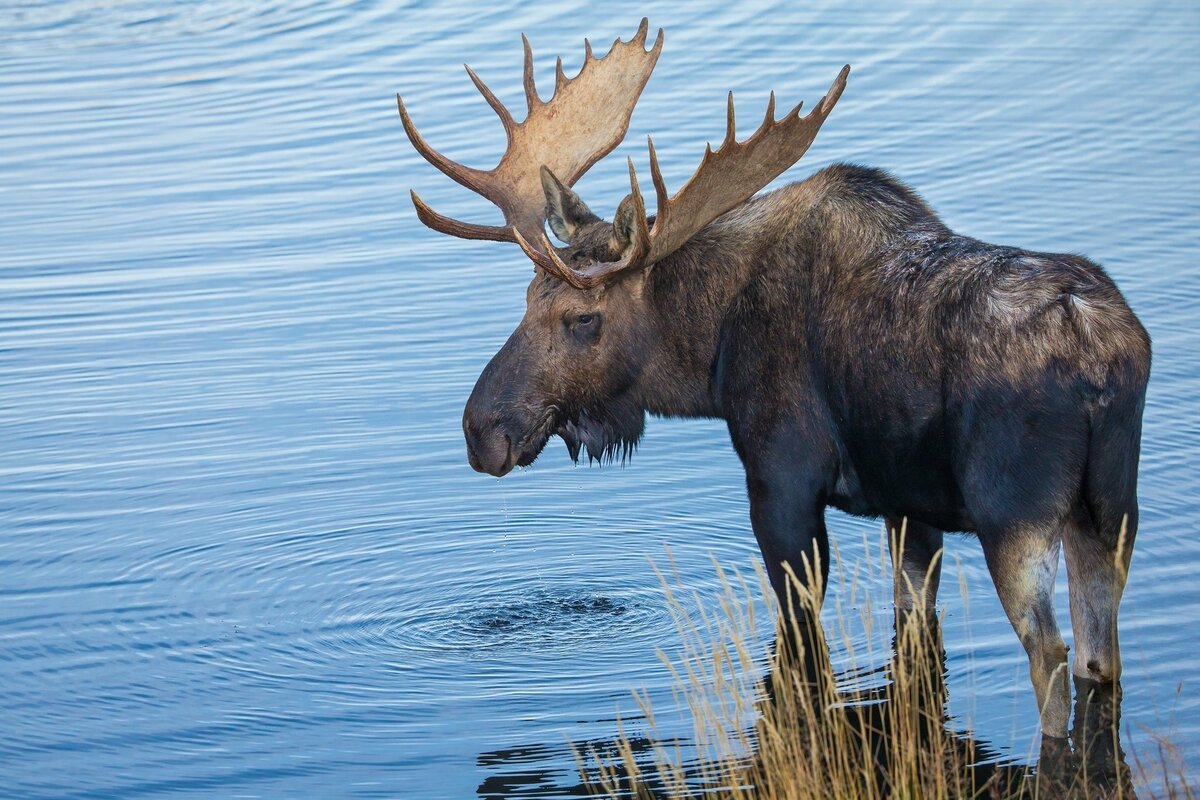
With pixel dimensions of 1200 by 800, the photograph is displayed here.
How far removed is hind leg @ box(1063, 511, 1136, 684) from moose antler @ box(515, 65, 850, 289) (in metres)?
1.79

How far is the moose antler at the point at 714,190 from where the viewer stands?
289 inches

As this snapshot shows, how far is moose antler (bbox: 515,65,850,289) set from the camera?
7352mm

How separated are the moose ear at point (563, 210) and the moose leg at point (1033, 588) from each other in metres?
2.26

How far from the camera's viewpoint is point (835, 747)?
6.43 metres

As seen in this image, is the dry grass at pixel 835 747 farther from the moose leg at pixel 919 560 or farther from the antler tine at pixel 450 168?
the antler tine at pixel 450 168

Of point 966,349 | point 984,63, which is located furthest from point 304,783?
point 984,63

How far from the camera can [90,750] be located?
24.0ft

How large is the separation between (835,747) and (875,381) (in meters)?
1.27

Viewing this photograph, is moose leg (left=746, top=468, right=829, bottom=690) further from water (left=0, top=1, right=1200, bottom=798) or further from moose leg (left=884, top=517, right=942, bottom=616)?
water (left=0, top=1, right=1200, bottom=798)

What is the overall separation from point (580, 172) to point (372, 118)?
321 inches

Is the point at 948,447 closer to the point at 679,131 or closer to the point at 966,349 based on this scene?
the point at 966,349

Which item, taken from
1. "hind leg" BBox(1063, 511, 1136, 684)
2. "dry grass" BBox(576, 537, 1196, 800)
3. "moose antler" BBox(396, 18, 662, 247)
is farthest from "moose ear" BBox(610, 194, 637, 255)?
"hind leg" BBox(1063, 511, 1136, 684)

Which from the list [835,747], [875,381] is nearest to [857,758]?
[835,747]

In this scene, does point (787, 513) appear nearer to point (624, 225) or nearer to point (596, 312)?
point (596, 312)
